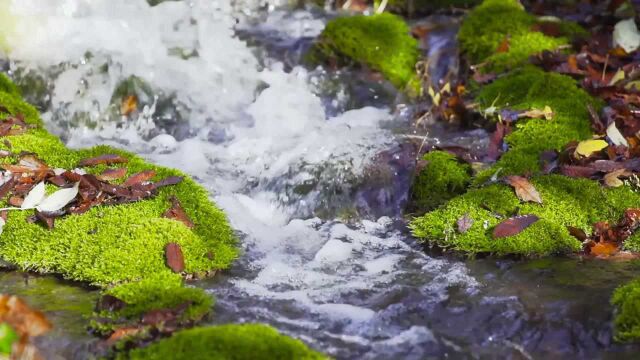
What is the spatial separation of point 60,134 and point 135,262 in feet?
10.0

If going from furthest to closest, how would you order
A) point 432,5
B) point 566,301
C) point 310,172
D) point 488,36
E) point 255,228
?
1. point 432,5
2. point 488,36
3. point 310,172
4. point 255,228
5. point 566,301

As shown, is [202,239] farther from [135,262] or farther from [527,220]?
[527,220]

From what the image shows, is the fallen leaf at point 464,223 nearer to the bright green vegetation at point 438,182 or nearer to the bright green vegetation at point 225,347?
the bright green vegetation at point 438,182

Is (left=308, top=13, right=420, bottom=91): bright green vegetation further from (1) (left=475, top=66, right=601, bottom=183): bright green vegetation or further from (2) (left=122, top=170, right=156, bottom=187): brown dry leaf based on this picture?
(2) (left=122, top=170, right=156, bottom=187): brown dry leaf

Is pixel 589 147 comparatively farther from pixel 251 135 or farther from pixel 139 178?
pixel 139 178

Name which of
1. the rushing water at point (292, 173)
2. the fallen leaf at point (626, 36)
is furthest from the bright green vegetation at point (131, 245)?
the fallen leaf at point (626, 36)

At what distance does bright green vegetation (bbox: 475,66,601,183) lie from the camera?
211 inches

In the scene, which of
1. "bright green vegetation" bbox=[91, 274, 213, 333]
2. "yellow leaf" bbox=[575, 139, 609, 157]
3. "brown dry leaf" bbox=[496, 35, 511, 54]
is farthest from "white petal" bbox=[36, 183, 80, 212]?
"brown dry leaf" bbox=[496, 35, 511, 54]

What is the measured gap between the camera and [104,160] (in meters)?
4.96

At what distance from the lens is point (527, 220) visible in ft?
14.9

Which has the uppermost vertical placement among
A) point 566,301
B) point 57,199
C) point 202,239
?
point 57,199

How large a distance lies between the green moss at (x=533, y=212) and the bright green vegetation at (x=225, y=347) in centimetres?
166

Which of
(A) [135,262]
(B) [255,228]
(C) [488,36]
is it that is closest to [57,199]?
(A) [135,262]

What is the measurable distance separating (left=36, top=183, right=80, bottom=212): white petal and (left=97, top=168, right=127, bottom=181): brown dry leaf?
290 millimetres
